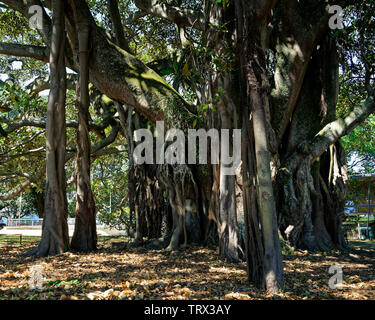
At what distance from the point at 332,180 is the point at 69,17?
6.48 meters

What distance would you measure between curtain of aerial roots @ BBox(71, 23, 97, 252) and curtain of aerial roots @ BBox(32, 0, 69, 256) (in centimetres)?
32

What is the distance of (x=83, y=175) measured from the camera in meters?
6.95

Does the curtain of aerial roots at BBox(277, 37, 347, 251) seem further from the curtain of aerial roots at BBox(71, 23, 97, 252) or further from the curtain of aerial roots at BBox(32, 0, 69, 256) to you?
the curtain of aerial roots at BBox(32, 0, 69, 256)

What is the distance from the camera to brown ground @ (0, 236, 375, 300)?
3434 millimetres

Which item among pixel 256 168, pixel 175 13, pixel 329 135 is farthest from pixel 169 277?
pixel 175 13

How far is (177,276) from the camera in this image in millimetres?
4426

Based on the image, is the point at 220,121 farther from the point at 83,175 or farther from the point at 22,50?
the point at 22,50

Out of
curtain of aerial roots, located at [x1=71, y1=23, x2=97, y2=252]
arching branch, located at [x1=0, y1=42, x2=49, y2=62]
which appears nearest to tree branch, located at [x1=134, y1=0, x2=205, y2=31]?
curtain of aerial roots, located at [x1=71, y1=23, x2=97, y2=252]

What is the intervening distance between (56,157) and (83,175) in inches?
24.8

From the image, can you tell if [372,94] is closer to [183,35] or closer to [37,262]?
[183,35]

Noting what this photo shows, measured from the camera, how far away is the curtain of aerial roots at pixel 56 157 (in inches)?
248

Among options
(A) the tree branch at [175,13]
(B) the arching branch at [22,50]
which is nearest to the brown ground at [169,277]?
(B) the arching branch at [22,50]

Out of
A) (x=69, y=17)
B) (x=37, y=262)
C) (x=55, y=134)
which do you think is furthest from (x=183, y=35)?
(x=37, y=262)

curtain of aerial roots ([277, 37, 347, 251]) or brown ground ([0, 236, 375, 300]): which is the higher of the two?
curtain of aerial roots ([277, 37, 347, 251])
